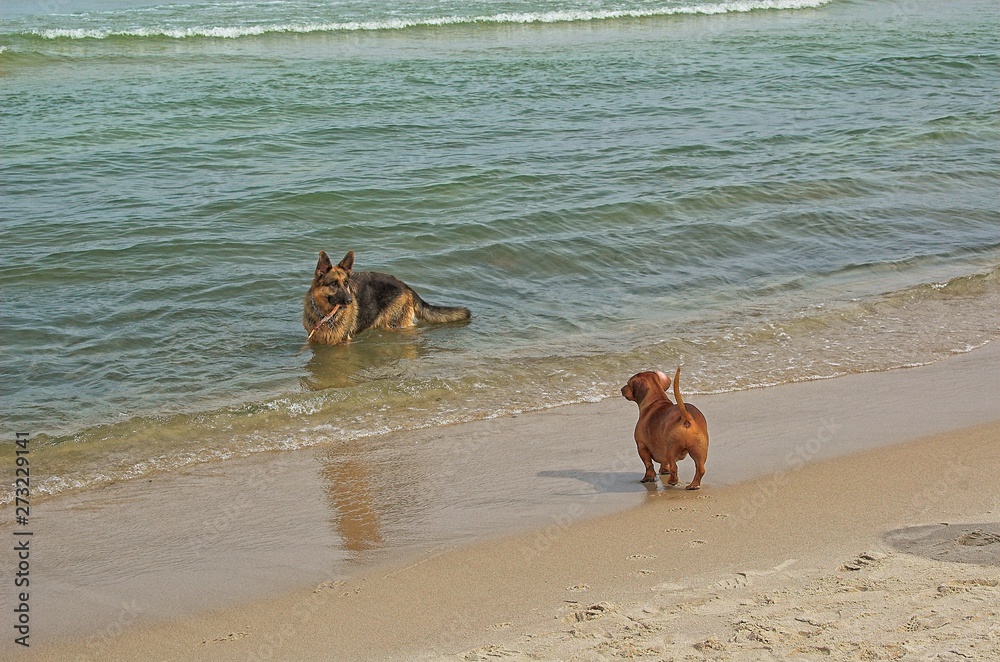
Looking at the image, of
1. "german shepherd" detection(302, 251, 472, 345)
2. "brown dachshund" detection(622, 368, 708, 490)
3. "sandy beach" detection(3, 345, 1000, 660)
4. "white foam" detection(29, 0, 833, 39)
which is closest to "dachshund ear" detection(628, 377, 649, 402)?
"brown dachshund" detection(622, 368, 708, 490)

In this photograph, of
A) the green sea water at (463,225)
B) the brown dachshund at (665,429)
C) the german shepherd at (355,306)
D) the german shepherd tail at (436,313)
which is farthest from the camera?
the german shepherd tail at (436,313)

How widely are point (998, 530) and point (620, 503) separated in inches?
69.8

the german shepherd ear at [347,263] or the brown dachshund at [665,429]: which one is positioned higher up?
the german shepherd ear at [347,263]

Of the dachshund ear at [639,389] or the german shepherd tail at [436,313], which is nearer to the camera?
the dachshund ear at [639,389]

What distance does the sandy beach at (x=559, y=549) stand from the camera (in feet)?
14.0

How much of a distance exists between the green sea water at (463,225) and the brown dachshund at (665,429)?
5.62 feet

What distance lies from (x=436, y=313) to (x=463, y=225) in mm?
2862

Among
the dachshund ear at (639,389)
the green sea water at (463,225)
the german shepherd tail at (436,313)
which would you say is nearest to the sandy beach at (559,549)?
the dachshund ear at (639,389)

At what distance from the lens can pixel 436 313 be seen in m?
9.42

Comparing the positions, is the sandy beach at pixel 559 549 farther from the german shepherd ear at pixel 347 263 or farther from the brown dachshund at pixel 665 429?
the german shepherd ear at pixel 347 263

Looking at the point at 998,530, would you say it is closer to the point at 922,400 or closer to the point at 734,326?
the point at 922,400

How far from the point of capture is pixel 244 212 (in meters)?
12.4

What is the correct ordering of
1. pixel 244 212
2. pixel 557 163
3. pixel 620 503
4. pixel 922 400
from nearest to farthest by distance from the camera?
pixel 620 503 < pixel 922 400 < pixel 244 212 < pixel 557 163

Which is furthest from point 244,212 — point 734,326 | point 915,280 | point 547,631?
point 547,631
